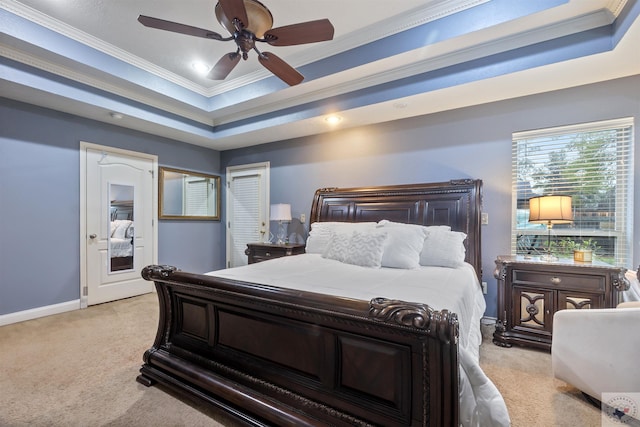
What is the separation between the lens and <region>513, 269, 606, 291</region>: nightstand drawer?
2.32 metres

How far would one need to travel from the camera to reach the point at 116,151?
157 inches

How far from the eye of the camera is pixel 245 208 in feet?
17.0

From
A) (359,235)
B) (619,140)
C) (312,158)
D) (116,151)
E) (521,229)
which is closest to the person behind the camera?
(619,140)

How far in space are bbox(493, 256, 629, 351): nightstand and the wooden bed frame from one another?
193 centimetres

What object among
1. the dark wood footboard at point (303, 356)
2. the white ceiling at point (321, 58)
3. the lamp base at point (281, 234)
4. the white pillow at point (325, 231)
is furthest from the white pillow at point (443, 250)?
the lamp base at point (281, 234)

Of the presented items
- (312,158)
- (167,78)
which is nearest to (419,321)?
(312,158)

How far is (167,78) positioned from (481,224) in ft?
13.4

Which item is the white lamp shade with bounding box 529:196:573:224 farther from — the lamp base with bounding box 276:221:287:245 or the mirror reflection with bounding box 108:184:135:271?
the mirror reflection with bounding box 108:184:135:271

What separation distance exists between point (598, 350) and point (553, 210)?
124 cm

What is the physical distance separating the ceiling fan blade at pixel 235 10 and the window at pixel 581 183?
2.84 metres

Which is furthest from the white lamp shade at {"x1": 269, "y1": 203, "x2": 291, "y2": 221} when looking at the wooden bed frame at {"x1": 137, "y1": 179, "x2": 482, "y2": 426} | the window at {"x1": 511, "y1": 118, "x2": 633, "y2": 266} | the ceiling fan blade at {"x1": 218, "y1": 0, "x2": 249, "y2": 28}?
the window at {"x1": 511, "y1": 118, "x2": 633, "y2": 266}

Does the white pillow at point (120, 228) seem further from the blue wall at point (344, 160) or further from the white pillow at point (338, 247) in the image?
the white pillow at point (338, 247)

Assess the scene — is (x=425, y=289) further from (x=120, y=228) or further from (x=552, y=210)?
(x=120, y=228)

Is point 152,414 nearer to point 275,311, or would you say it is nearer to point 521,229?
point 275,311
